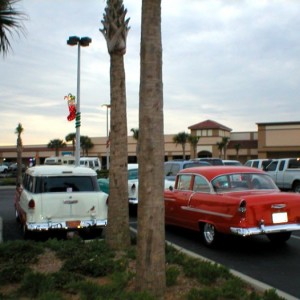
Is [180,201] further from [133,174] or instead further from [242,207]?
[133,174]

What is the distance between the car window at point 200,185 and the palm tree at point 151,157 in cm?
468

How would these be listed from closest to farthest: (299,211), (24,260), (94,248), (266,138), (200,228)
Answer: (24,260), (94,248), (299,211), (200,228), (266,138)

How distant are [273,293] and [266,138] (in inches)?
2091

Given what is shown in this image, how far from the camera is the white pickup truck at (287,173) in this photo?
2256 cm

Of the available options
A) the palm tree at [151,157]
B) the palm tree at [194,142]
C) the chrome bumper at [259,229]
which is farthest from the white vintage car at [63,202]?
the palm tree at [194,142]

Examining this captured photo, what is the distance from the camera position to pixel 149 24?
562 centimetres

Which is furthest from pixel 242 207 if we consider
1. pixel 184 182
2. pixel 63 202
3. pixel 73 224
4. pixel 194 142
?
pixel 194 142

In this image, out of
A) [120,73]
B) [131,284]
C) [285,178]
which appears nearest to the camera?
[131,284]

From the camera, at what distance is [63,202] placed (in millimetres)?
10352

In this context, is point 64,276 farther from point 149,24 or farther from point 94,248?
point 149,24

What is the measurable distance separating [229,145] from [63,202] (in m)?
57.6

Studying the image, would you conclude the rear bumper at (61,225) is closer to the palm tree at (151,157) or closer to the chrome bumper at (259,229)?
the chrome bumper at (259,229)

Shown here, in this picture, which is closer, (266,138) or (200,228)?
(200,228)

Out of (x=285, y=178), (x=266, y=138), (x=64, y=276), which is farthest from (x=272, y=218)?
(x=266, y=138)
